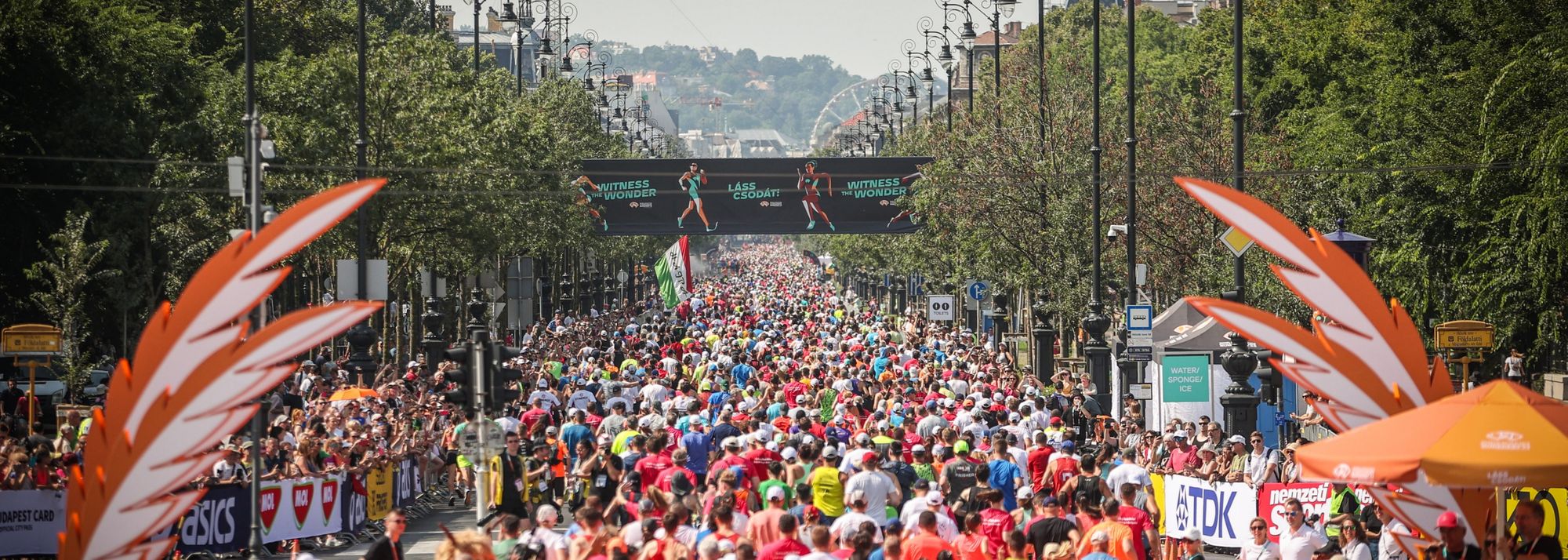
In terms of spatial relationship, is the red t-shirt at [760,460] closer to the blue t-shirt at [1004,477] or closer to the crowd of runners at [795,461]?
the crowd of runners at [795,461]

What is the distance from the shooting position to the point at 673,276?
181 feet

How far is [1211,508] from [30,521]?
463 inches

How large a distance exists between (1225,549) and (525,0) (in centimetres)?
3754

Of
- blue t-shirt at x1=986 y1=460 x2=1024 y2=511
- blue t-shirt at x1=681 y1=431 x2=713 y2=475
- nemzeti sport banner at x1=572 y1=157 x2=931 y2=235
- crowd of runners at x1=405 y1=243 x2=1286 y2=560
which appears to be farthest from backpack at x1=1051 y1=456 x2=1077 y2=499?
nemzeti sport banner at x1=572 y1=157 x2=931 y2=235

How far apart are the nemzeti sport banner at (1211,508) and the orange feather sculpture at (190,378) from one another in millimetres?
10518

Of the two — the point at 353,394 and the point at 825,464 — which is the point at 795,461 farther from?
the point at 353,394

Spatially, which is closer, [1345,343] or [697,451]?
[1345,343]

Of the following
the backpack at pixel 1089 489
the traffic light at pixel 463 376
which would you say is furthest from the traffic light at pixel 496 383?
the backpack at pixel 1089 489

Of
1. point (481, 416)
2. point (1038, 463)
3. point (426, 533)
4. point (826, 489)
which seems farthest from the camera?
point (426, 533)

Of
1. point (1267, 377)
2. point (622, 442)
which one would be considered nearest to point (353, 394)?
point (622, 442)

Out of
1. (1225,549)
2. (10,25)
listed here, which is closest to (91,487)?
(1225,549)

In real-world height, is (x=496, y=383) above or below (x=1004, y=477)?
above

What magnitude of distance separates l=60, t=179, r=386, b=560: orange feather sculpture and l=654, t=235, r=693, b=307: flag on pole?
140ft

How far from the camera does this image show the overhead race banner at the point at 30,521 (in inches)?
728
